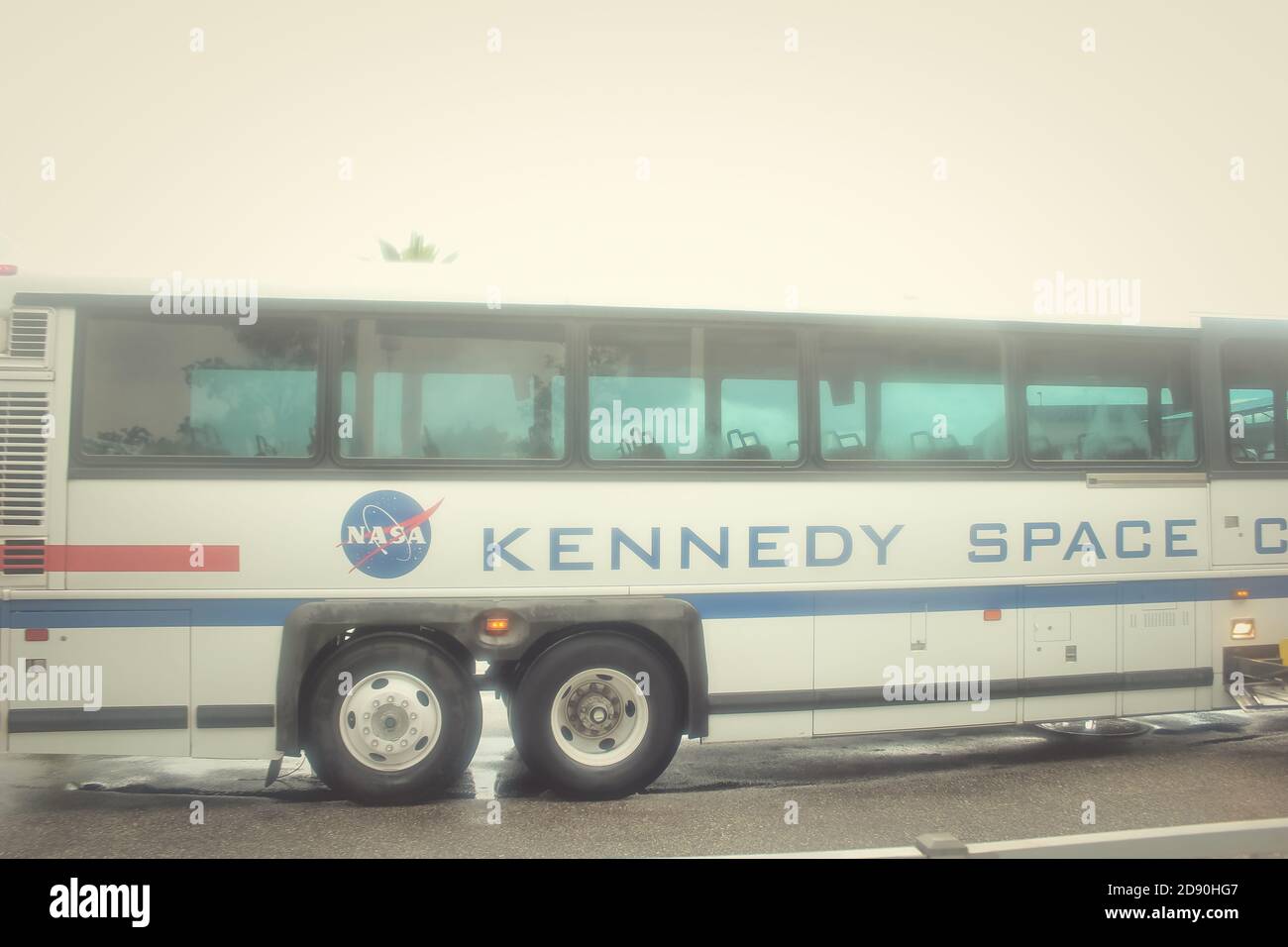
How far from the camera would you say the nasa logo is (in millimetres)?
5883

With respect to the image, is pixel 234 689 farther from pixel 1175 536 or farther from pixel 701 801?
pixel 1175 536

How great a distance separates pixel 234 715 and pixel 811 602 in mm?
3638

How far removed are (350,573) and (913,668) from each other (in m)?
3.70

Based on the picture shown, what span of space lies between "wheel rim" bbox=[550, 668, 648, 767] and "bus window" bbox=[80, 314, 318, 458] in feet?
7.28

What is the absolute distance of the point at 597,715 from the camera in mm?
6094

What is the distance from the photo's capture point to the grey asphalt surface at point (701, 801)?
530 centimetres

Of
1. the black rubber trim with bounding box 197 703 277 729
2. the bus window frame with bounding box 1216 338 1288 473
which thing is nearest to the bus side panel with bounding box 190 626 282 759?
the black rubber trim with bounding box 197 703 277 729

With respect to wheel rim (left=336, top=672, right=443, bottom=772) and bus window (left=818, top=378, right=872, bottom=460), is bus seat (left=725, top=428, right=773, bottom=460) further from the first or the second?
wheel rim (left=336, top=672, right=443, bottom=772)

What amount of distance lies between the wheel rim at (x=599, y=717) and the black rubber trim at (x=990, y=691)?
526 millimetres

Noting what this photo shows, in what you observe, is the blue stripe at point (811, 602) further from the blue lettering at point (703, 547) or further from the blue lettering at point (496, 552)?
the blue lettering at point (496, 552)

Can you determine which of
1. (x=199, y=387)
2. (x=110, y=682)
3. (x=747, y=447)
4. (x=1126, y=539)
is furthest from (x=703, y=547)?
(x=110, y=682)

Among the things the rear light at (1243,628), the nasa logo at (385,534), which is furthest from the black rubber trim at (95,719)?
the rear light at (1243,628)
